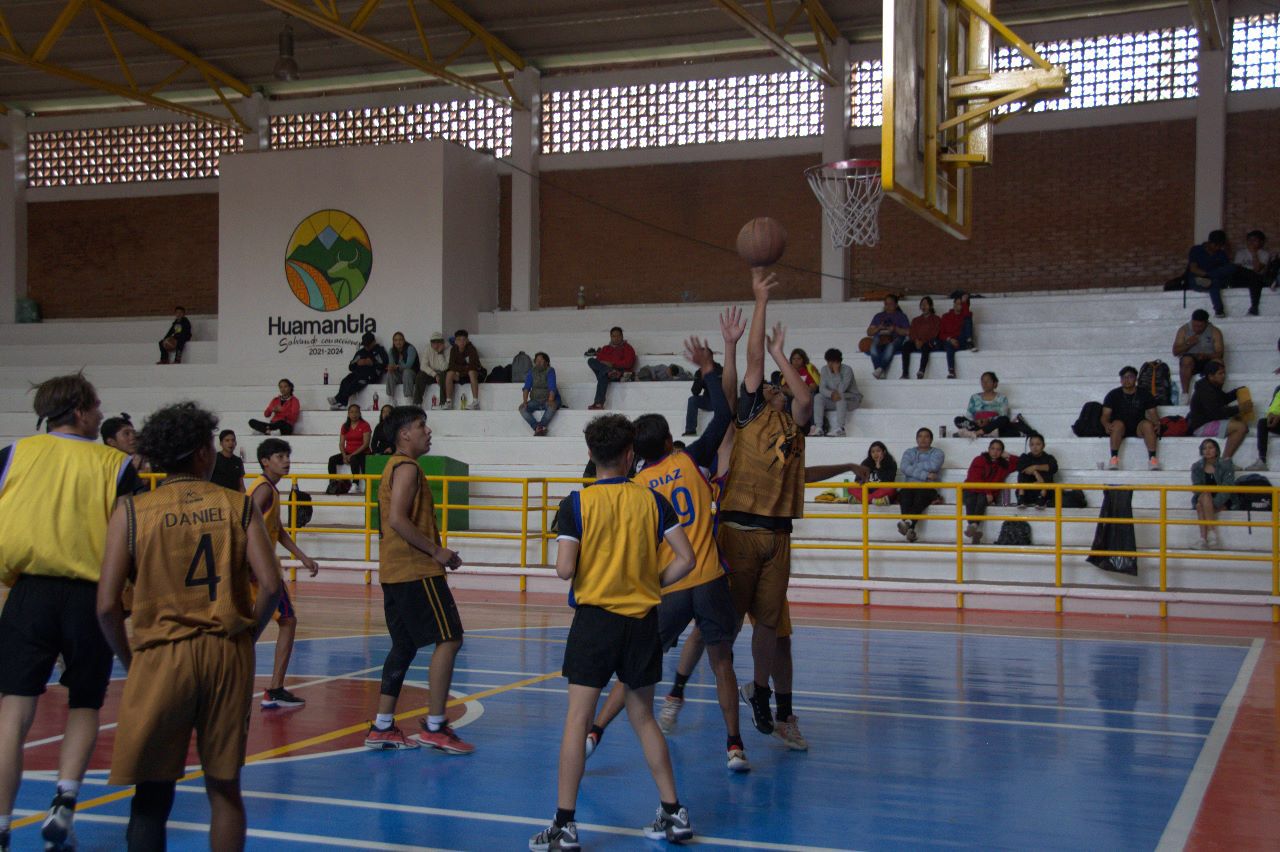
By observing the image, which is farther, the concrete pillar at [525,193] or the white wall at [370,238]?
the concrete pillar at [525,193]

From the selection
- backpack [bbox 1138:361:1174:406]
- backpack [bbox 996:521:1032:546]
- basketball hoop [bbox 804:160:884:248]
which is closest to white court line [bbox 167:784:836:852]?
backpack [bbox 996:521:1032:546]

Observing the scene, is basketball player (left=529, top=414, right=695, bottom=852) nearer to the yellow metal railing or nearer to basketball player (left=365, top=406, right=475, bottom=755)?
basketball player (left=365, top=406, right=475, bottom=755)

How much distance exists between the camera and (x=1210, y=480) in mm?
13930

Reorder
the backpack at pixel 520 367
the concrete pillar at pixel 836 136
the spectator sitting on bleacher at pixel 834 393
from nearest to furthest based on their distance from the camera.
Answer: the spectator sitting on bleacher at pixel 834 393, the backpack at pixel 520 367, the concrete pillar at pixel 836 136

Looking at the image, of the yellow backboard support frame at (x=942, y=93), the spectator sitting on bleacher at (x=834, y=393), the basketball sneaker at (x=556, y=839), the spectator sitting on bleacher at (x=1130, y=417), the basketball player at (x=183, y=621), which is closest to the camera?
the basketball player at (x=183, y=621)

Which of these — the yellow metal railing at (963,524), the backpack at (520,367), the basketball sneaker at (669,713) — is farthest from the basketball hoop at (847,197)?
the basketball sneaker at (669,713)

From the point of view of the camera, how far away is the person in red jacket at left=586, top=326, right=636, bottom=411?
62.1ft

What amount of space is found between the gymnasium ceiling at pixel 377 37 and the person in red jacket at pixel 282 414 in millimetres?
5571

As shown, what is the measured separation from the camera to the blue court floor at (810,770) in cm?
505

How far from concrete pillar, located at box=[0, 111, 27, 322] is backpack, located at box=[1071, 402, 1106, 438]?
20833 mm

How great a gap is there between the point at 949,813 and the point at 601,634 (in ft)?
5.87

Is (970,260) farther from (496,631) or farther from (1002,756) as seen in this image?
→ (1002,756)

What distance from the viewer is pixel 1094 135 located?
65.5ft

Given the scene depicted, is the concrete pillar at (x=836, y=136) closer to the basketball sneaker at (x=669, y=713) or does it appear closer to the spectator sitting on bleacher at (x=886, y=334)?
the spectator sitting on bleacher at (x=886, y=334)
